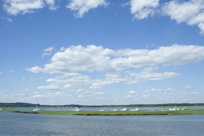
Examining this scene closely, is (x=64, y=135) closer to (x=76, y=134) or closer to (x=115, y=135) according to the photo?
(x=76, y=134)

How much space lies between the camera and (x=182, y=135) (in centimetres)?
5047

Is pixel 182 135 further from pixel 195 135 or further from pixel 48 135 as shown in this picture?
pixel 48 135

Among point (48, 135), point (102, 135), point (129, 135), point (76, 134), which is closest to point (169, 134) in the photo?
point (129, 135)

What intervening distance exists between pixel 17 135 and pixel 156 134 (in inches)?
1015

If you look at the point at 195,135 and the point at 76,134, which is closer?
the point at 195,135

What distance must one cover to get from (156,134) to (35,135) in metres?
22.5

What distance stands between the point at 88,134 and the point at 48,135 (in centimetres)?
743

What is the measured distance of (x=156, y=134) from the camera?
52.7 meters

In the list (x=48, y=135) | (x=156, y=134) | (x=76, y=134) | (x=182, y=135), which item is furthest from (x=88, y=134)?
(x=182, y=135)

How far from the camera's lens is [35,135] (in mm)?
51406

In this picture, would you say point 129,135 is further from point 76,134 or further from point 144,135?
point 76,134

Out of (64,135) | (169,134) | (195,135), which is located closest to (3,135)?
(64,135)

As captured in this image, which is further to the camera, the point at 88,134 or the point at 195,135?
the point at 88,134

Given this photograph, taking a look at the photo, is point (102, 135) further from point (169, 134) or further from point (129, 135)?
point (169, 134)
